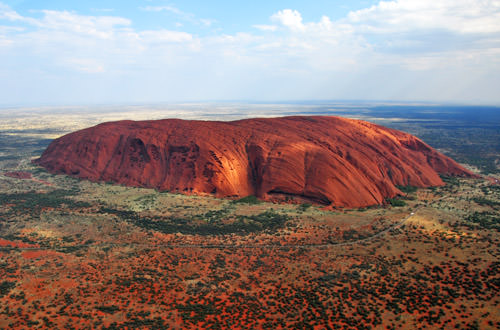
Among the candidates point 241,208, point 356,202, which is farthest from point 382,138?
point 241,208

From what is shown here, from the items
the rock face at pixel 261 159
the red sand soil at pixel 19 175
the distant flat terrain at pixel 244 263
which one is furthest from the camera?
the red sand soil at pixel 19 175

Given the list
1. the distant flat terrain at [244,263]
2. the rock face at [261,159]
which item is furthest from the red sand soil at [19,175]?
the distant flat terrain at [244,263]

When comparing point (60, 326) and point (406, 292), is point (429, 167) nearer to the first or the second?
point (406, 292)

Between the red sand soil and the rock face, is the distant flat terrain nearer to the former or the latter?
the rock face

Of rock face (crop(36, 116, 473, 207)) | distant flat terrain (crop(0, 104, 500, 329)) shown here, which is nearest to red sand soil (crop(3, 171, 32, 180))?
rock face (crop(36, 116, 473, 207))

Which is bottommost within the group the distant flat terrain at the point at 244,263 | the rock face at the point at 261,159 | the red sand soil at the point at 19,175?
the distant flat terrain at the point at 244,263

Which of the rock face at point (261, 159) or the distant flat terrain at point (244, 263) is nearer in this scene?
the distant flat terrain at point (244, 263)

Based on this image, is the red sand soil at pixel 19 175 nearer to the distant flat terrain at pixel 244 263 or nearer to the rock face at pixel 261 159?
the rock face at pixel 261 159

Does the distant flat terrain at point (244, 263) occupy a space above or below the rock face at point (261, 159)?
below
